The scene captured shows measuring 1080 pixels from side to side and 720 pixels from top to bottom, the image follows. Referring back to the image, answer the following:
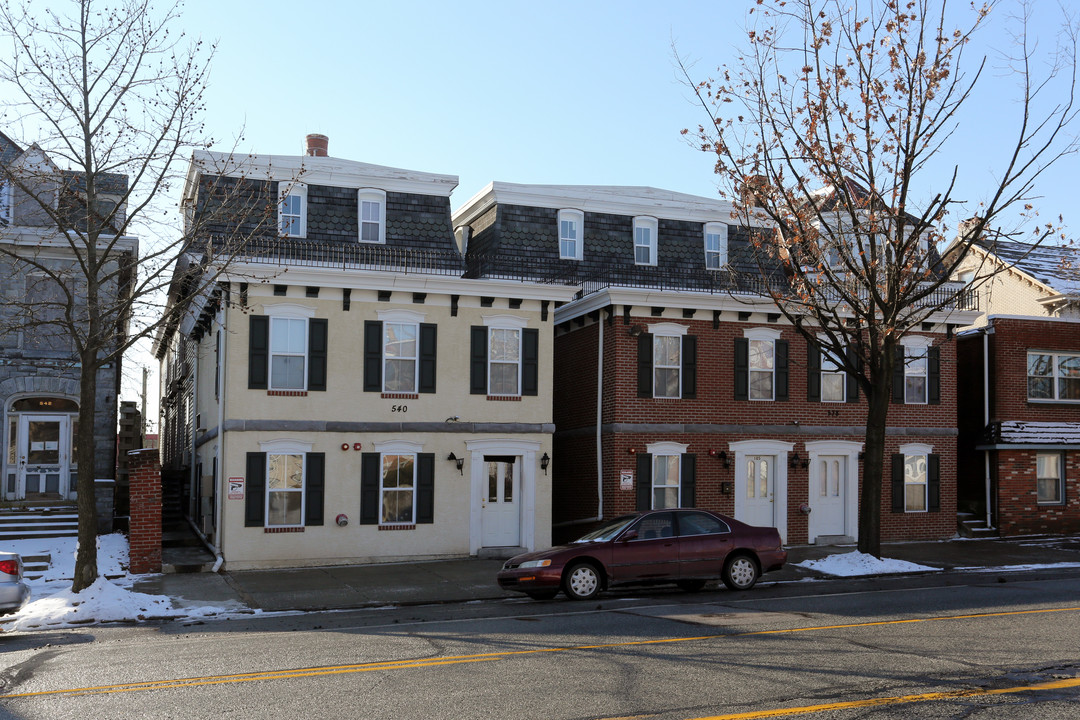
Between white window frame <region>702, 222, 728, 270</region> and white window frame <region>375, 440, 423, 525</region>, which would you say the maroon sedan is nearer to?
white window frame <region>375, 440, 423, 525</region>

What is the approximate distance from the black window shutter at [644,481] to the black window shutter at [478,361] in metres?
3.98

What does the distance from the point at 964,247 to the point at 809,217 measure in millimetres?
2895

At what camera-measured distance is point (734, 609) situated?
13.9 m

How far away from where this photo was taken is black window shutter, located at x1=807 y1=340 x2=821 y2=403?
25.3 metres

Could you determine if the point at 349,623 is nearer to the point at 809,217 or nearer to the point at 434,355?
the point at 434,355

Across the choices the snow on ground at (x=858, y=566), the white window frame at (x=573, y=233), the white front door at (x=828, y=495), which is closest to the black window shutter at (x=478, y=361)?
the white window frame at (x=573, y=233)

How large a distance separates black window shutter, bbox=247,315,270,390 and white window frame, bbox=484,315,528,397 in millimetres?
4713

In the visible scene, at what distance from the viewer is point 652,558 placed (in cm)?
1603

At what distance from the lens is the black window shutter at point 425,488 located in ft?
71.9

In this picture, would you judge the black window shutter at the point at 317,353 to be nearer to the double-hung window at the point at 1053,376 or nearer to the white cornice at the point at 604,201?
the white cornice at the point at 604,201

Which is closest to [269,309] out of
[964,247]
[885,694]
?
[964,247]

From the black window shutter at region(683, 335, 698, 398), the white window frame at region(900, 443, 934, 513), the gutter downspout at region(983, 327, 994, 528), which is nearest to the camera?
the black window shutter at region(683, 335, 698, 398)

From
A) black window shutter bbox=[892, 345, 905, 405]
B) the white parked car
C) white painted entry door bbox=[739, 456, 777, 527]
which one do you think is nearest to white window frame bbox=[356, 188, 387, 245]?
white painted entry door bbox=[739, 456, 777, 527]

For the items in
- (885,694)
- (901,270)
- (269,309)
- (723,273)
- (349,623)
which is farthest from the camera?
(723,273)
